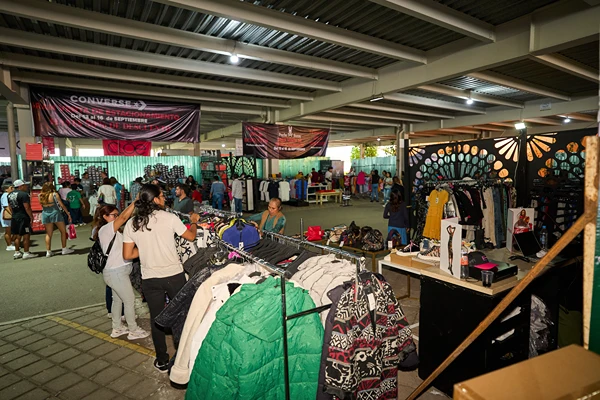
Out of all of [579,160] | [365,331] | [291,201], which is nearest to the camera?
[365,331]

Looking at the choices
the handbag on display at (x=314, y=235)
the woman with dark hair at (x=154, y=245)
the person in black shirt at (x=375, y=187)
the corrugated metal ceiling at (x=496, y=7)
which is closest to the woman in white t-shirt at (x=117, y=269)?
the woman with dark hair at (x=154, y=245)

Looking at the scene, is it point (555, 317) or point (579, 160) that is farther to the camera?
point (579, 160)

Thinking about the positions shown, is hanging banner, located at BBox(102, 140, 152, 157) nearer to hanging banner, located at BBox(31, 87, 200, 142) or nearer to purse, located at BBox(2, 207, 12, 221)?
hanging banner, located at BBox(31, 87, 200, 142)

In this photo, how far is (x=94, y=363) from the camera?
11.8 feet

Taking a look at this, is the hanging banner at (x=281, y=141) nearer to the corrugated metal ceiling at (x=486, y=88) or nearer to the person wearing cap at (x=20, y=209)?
the corrugated metal ceiling at (x=486, y=88)

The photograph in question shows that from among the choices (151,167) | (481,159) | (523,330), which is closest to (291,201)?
(151,167)

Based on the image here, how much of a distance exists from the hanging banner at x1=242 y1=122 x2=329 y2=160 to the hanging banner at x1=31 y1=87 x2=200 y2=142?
2059 mm

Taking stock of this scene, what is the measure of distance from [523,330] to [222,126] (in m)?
17.2

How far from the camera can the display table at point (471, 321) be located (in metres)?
2.82

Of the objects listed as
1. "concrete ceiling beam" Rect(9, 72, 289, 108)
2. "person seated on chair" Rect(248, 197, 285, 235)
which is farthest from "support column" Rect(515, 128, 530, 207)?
"concrete ceiling beam" Rect(9, 72, 289, 108)

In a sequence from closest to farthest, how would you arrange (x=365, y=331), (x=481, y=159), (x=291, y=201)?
1. (x=365, y=331)
2. (x=481, y=159)
3. (x=291, y=201)

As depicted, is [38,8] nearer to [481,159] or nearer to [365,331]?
[365,331]

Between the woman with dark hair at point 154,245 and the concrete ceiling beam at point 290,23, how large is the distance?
8.55 ft

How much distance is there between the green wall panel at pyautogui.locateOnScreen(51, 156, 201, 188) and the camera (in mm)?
14477
